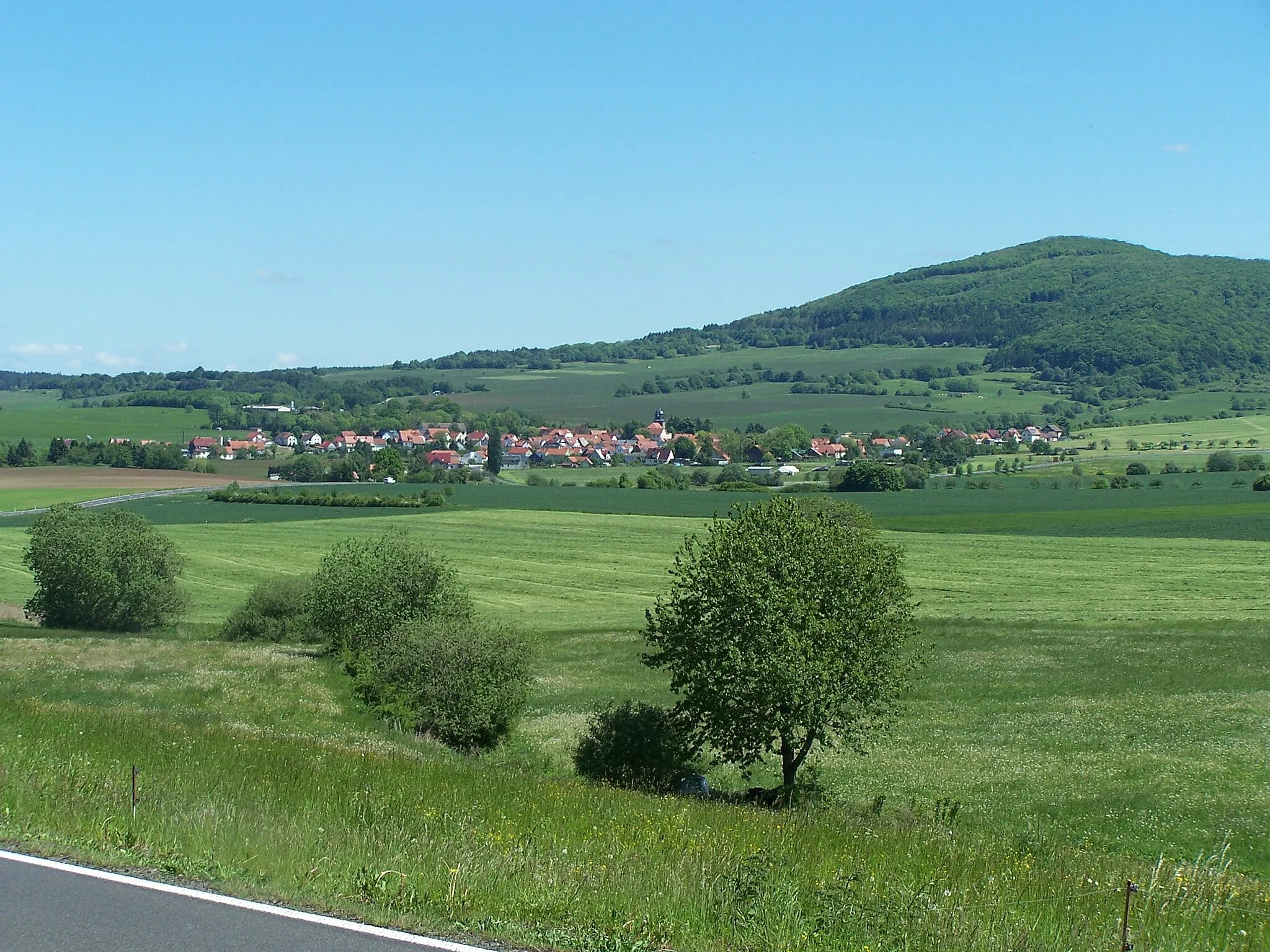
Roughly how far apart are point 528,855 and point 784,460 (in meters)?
A: 133

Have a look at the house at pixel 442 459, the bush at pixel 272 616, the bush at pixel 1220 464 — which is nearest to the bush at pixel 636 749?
the bush at pixel 272 616

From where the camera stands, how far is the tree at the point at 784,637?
20938mm

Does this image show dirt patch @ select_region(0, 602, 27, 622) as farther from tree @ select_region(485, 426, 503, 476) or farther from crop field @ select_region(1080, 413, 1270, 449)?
crop field @ select_region(1080, 413, 1270, 449)

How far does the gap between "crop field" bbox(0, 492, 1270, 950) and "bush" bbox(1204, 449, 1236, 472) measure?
167 ft

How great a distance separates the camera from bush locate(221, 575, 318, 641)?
45469mm

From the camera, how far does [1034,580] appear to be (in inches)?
2293

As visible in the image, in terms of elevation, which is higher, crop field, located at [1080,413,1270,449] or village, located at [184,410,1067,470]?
crop field, located at [1080,413,1270,449]


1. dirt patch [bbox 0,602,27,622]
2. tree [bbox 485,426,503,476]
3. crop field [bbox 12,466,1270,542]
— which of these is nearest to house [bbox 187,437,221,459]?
tree [bbox 485,426,503,476]

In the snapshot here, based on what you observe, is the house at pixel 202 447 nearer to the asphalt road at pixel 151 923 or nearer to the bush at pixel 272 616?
the bush at pixel 272 616

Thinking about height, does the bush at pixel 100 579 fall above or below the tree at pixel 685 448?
below

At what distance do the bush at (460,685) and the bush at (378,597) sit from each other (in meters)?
5.67

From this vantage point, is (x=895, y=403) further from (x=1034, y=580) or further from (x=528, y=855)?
(x=528, y=855)

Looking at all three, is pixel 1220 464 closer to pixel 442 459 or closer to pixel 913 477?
pixel 913 477

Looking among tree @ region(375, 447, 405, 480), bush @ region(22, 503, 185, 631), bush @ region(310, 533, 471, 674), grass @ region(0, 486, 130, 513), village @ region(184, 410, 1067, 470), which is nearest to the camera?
bush @ region(310, 533, 471, 674)
